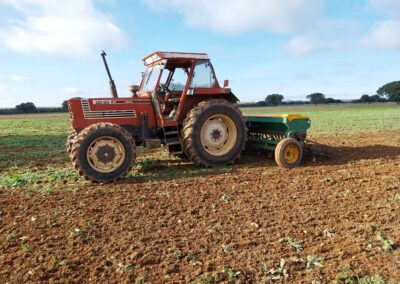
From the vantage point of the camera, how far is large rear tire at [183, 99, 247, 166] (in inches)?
322

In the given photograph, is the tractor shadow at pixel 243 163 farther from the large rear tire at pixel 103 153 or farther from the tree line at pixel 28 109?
the tree line at pixel 28 109

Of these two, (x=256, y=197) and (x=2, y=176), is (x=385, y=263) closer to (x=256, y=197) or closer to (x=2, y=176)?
(x=256, y=197)

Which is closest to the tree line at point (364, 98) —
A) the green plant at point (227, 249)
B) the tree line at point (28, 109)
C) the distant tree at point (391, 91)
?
the distant tree at point (391, 91)

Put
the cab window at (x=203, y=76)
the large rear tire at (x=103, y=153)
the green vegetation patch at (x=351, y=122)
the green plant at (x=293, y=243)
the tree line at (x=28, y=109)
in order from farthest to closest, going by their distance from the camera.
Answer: the tree line at (x=28, y=109) < the green vegetation patch at (x=351, y=122) < the cab window at (x=203, y=76) < the large rear tire at (x=103, y=153) < the green plant at (x=293, y=243)

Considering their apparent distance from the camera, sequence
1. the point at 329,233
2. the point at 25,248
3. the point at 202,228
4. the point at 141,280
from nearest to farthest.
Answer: the point at 141,280 → the point at 25,248 → the point at 329,233 → the point at 202,228

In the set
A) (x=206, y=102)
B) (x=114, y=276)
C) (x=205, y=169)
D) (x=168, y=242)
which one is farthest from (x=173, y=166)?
(x=114, y=276)

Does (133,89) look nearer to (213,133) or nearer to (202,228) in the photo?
(213,133)

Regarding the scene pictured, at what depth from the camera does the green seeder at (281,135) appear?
27.6ft

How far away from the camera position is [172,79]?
9.05 meters

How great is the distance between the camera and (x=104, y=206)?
5.72m

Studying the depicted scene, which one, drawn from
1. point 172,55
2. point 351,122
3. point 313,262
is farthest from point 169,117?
point 351,122

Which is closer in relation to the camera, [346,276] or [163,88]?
[346,276]

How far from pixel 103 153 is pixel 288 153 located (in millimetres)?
4244

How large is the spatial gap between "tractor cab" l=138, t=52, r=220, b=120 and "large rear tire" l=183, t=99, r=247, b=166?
53 cm
